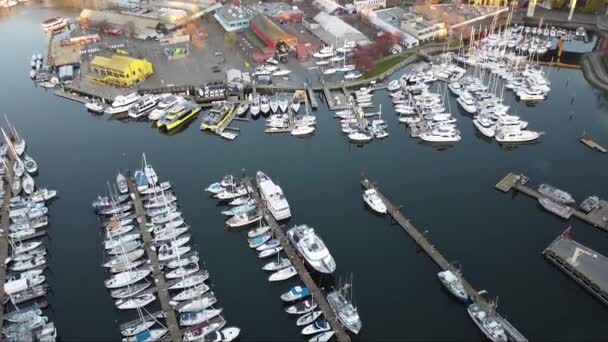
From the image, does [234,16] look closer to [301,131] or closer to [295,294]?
[301,131]

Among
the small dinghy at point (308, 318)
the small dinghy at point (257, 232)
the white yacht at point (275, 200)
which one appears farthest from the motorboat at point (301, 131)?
the small dinghy at point (308, 318)

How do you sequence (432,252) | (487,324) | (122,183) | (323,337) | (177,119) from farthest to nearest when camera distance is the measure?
1. (177,119)
2. (122,183)
3. (432,252)
4. (323,337)
5. (487,324)

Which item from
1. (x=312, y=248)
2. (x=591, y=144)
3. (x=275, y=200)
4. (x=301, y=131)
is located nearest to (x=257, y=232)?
(x=275, y=200)

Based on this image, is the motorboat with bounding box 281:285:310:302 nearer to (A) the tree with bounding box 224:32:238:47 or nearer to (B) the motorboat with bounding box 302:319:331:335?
(B) the motorboat with bounding box 302:319:331:335

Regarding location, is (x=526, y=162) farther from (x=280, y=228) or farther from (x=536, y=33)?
(x=536, y=33)

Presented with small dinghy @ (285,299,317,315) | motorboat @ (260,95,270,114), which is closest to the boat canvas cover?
small dinghy @ (285,299,317,315)
